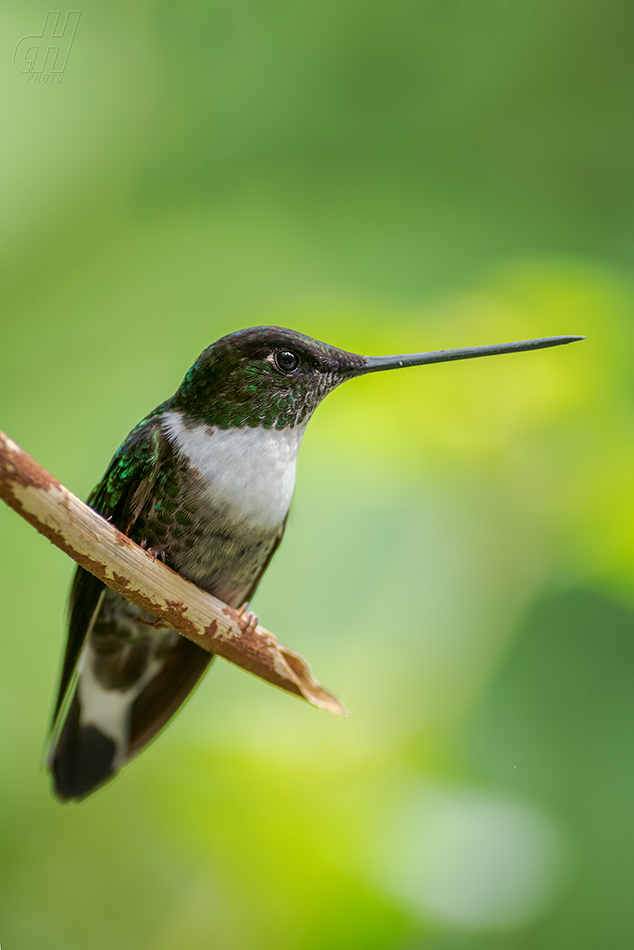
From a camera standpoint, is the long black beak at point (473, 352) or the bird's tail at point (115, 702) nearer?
the long black beak at point (473, 352)

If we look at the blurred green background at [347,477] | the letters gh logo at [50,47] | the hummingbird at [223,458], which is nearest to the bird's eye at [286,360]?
the hummingbird at [223,458]

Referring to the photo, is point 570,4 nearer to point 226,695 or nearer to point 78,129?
point 78,129

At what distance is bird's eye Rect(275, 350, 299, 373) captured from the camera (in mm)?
974

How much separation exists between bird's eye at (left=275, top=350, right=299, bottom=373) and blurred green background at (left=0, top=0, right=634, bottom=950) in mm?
613

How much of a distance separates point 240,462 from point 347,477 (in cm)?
73

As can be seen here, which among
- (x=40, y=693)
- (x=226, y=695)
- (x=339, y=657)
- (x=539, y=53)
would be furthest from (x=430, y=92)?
(x=40, y=693)

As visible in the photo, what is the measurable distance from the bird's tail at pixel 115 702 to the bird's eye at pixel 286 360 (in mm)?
490

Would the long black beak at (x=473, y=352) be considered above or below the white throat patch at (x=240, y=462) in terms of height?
above

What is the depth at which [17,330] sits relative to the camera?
1.77 metres

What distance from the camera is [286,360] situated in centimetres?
98

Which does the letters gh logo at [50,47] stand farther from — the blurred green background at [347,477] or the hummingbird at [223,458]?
the hummingbird at [223,458]

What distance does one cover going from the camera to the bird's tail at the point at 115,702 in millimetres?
1228

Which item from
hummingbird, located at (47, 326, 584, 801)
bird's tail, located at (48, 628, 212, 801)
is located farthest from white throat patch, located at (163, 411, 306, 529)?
bird's tail, located at (48, 628, 212, 801)

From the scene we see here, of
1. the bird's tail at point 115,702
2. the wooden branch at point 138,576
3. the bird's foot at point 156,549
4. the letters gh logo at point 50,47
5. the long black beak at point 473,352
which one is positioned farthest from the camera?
the letters gh logo at point 50,47
